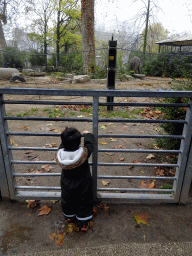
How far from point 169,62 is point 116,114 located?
424 inches

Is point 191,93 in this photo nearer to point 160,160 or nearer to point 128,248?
point 128,248

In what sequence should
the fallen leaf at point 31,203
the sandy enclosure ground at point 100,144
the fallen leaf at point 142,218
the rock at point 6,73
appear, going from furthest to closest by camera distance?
the rock at point 6,73
the sandy enclosure ground at point 100,144
the fallen leaf at point 31,203
the fallen leaf at point 142,218

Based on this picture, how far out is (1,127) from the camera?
7.40 ft

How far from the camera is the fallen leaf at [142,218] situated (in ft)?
7.68

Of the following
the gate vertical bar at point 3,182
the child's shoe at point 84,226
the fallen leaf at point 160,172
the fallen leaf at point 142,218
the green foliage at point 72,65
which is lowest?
the fallen leaf at point 160,172

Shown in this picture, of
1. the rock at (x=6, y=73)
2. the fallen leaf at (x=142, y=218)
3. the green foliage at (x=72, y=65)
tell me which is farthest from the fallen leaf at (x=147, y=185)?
the rock at (x=6, y=73)

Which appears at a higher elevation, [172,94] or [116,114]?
[172,94]

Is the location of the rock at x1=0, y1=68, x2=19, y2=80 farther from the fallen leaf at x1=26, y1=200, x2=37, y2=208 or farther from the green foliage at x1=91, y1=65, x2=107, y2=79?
the fallen leaf at x1=26, y1=200, x2=37, y2=208

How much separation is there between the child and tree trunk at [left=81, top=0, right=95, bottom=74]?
35.6ft

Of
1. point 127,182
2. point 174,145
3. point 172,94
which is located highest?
point 172,94

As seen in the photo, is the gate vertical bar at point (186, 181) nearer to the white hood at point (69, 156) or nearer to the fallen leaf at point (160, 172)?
the fallen leaf at point (160, 172)

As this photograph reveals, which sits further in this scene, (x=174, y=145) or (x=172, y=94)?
(x=174, y=145)

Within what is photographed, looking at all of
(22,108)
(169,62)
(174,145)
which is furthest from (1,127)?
(169,62)

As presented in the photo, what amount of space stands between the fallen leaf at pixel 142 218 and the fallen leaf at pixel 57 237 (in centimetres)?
83
